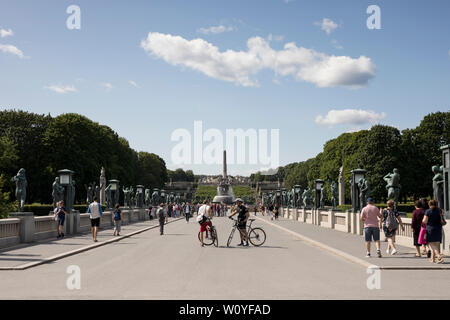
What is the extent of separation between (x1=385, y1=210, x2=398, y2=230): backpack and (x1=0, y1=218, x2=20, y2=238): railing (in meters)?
13.5

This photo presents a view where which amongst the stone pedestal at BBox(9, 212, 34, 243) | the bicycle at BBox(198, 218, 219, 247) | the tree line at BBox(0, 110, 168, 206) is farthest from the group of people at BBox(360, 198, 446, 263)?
the tree line at BBox(0, 110, 168, 206)

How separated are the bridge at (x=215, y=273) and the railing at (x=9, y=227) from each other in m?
0.67

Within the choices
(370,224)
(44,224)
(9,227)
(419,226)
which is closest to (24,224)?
(9,227)

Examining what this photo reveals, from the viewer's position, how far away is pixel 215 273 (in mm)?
12328

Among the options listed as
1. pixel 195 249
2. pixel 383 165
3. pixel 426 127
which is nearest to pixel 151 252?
pixel 195 249

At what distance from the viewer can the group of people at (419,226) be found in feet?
47.1

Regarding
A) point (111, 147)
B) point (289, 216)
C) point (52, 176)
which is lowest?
point (289, 216)

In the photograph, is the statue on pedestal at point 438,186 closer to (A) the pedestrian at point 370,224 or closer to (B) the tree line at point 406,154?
(A) the pedestrian at point 370,224

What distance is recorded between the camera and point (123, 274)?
39.8 feet

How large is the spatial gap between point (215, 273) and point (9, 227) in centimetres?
1065

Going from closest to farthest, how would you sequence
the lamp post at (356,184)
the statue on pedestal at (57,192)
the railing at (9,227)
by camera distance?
the railing at (9,227)
the statue on pedestal at (57,192)
the lamp post at (356,184)

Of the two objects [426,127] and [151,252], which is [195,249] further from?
[426,127]

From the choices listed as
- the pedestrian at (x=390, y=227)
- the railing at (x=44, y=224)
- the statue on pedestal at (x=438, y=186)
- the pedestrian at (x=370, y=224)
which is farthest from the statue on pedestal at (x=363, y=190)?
the railing at (x=44, y=224)
